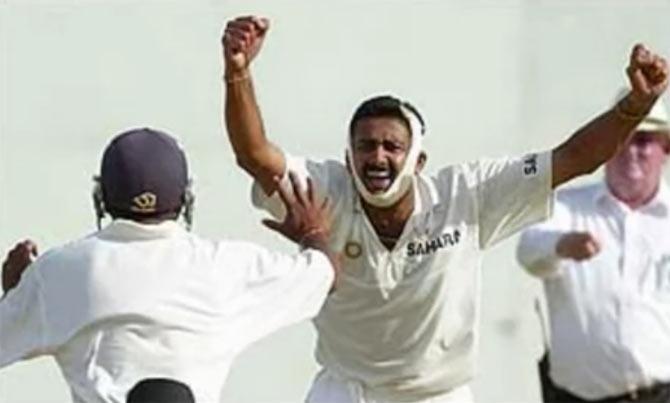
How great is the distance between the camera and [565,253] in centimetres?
1010

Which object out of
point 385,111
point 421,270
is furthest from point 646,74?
point 421,270

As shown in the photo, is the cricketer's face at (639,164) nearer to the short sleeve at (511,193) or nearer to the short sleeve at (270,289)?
the short sleeve at (511,193)

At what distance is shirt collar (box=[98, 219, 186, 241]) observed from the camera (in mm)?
6910

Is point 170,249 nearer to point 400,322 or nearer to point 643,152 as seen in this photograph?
point 400,322

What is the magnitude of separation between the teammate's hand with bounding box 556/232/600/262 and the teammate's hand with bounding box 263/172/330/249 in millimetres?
2513

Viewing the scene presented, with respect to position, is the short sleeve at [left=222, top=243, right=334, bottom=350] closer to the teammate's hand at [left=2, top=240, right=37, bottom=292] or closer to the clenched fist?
the teammate's hand at [left=2, top=240, right=37, bottom=292]

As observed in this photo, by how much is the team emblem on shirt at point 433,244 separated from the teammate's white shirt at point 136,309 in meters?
1.44

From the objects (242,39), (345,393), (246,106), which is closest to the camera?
(242,39)

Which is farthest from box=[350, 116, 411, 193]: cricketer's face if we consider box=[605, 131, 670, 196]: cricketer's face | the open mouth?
box=[605, 131, 670, 196]: cricketer's face

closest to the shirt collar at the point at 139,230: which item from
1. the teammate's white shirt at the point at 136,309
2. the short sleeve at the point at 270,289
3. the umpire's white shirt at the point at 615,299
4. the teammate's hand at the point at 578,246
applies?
the teammate's white shirt at the point at 136,309

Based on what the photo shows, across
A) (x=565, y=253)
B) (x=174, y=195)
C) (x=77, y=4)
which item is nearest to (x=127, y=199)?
(x=174, y=195)

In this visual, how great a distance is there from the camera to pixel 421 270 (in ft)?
27.7

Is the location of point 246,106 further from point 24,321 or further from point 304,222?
point 24,321

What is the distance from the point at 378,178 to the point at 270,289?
4.40ft
